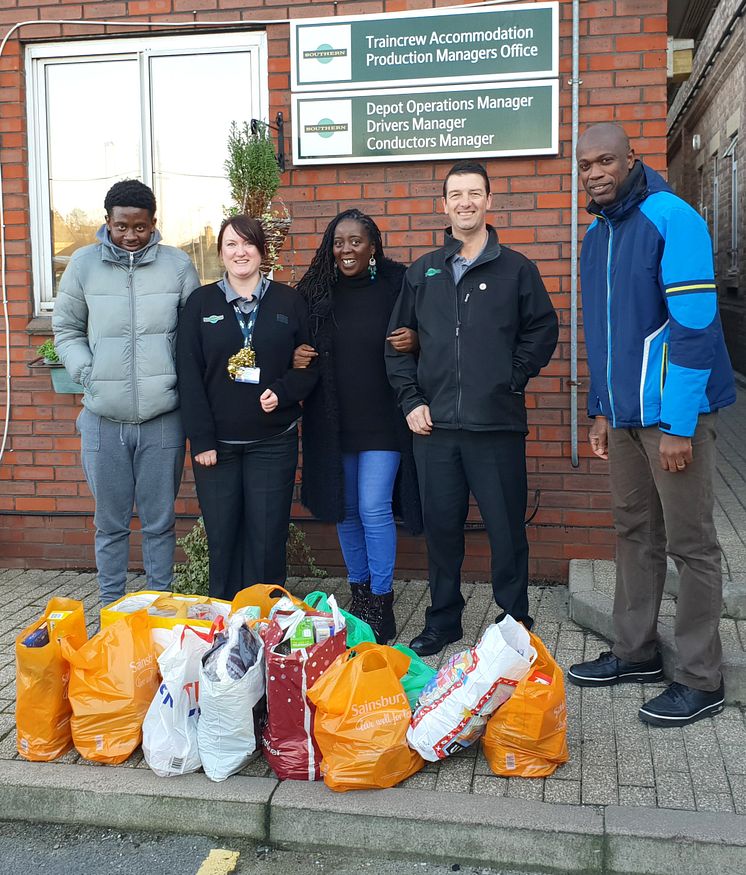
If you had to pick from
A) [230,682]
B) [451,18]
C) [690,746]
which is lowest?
[690,746]

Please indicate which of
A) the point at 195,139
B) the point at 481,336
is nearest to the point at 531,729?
the point at 481,336

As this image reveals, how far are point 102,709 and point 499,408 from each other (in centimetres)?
200

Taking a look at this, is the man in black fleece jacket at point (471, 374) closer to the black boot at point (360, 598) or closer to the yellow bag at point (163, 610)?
the black boot at point (360, 598)

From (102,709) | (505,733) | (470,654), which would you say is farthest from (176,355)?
(505,733)

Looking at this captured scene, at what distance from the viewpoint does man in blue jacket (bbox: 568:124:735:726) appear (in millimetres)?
3326

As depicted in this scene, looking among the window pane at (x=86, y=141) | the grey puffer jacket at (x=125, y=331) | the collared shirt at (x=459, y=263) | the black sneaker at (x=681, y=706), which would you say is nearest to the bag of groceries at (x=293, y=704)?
the black sneaker at (x=681, y=706)

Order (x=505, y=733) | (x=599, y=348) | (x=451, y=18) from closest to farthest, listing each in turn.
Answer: (x=505, y=733), (x=599, y=348), (x=451, y=18)

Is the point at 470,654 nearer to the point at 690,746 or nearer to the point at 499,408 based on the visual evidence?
the point at 690,746

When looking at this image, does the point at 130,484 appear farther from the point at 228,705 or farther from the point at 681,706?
the point at 681,706

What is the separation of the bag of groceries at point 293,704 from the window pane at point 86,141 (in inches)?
133

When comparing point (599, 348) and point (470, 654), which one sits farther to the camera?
point (599, 348)

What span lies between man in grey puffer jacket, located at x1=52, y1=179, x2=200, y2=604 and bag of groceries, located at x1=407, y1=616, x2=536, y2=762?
5.75ft

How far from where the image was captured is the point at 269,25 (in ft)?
17.3

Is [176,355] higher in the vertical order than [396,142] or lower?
lower
